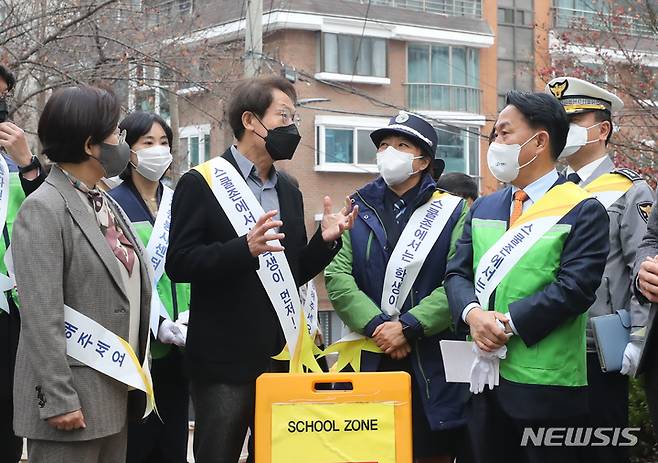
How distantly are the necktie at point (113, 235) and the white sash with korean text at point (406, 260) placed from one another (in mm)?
1530

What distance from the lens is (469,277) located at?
482 cm

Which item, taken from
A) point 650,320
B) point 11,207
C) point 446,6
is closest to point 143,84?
point 11,207

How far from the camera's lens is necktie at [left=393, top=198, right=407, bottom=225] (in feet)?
17.8

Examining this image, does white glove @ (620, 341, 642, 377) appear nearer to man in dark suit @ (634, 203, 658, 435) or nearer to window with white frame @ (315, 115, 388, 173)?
man in dark suit @ (634, 203, 658, 435)

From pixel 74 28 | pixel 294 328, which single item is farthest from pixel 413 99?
pixel 294 328

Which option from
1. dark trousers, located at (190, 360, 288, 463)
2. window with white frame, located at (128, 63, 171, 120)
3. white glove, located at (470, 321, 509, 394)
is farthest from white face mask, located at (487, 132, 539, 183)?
window with white frame, located at (128, 63, 171, 120)

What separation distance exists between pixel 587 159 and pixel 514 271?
49.0 inches

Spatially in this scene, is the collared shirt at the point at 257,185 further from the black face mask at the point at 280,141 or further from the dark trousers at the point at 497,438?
the dark trousers at the point at 497,438

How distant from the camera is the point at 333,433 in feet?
13.5

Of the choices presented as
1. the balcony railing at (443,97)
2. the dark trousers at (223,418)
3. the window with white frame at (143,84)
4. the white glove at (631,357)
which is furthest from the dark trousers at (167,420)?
the balcony railing at (443,97)

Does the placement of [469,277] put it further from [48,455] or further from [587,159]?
[48,455]

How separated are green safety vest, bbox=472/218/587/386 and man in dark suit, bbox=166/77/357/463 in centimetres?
105

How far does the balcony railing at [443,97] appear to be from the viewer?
103 ft

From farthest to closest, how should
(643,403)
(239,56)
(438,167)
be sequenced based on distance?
(239,56) → (643,403) → (438,167)
